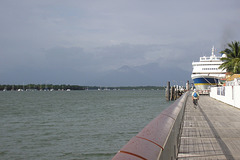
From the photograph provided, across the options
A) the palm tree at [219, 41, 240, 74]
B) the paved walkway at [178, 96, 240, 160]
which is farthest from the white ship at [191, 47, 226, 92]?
the paved walkway at [178, 96, 240, 160]

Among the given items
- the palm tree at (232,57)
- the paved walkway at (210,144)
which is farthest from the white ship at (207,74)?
the paved walkway at (210,144)

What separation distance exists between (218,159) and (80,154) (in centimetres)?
922

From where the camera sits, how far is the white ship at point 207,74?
273ft

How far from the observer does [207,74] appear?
88375 mm

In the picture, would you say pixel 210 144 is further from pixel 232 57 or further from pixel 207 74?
pixel 207 74

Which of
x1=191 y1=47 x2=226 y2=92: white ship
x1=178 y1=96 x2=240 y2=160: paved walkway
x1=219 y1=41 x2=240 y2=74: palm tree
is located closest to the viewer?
x1=178 y1=96 x2=240 y2=160: paved walkway

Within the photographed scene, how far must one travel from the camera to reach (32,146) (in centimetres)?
1756

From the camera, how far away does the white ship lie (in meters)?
83.2

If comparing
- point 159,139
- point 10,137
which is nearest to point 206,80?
point 10,137

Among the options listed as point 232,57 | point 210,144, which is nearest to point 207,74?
point 232,57

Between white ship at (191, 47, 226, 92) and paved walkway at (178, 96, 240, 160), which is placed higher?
white ship at (191, 47, 226, 92)

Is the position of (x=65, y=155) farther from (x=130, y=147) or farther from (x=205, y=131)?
(x=130, y=147)

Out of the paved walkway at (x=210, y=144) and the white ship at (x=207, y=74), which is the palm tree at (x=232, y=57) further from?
the paved walkway at (x=210, y=144)

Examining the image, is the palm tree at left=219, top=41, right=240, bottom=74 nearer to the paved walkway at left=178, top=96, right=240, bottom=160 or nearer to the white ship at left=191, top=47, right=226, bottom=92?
the white ship at left=191, top=47, right=226, bottom=92
